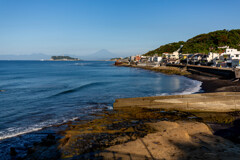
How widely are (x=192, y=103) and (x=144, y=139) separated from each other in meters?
7.70

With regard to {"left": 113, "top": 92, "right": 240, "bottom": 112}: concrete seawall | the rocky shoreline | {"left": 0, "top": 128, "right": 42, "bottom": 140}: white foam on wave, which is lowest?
{"left": 0, "top": 128, "right": 42, "bottom": 140}: white foam on wave

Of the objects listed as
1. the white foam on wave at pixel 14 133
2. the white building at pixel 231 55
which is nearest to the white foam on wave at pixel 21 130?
the white foam on wave at pixel 14 133

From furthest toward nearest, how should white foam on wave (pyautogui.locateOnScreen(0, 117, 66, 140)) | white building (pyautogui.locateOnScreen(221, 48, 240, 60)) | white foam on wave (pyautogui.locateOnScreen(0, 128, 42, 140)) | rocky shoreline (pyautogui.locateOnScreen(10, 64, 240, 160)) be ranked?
white building (pyautogui.locateOnScreen(221, 48, 240, 60)), white foam on wave (pyautogui.locateOnScreen(0, 117, 66, 140)), white foam on wave (pyautogui.locateOnScreen(0, 128, 42, 140)), rocky shoreline (pyautogui.locateOnScreen(10, 64, 240, 160))

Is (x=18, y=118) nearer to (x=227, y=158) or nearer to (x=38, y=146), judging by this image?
(x=38, y=146)

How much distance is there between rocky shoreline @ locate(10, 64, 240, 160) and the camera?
291 inches

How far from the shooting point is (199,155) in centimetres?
702

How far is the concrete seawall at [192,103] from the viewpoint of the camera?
14.0 metres

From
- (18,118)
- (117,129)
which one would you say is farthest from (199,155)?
(18,118)

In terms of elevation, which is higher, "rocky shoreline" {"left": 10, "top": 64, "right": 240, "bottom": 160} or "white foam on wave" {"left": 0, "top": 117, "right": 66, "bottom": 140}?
"rocky shoreline" {"left": 10, "top": 64, "right": 240, "bottom": 160}

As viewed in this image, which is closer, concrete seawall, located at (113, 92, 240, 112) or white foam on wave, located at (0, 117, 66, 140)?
white foam on wave, located at (0, 117, 66, 140)

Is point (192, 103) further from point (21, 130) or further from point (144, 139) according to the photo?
point (21, 130)

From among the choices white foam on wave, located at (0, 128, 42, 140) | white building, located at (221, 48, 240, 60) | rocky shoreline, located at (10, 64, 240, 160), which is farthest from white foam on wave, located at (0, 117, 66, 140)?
white building, located at (221, 48, 240, 60)

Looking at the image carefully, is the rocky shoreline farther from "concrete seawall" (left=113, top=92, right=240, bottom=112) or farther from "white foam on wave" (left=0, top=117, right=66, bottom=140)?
"white foam on wave" (left=0, top=117, right=66, bottom=140)

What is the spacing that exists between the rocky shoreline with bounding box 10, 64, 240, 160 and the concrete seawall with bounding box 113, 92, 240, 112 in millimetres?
1181
